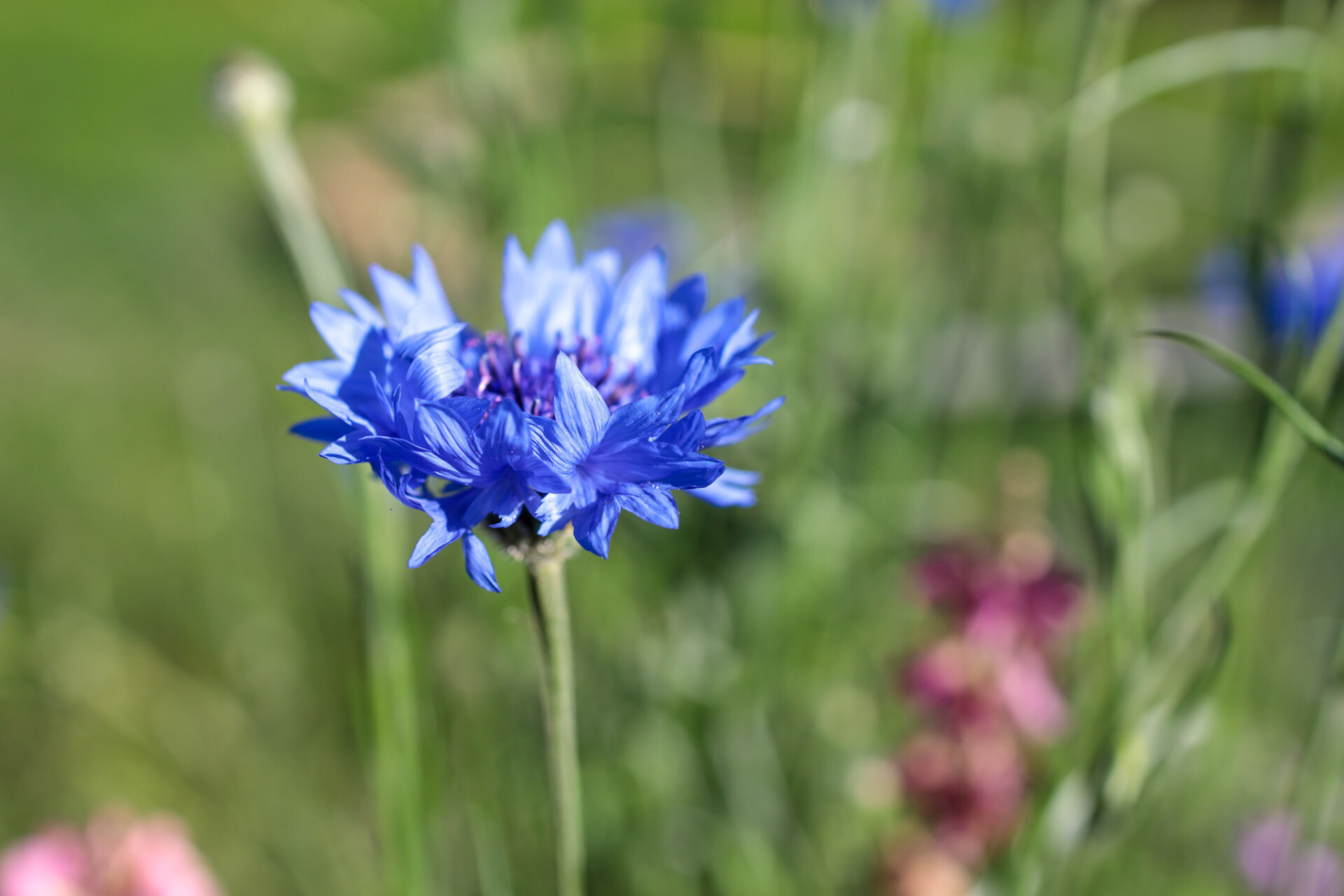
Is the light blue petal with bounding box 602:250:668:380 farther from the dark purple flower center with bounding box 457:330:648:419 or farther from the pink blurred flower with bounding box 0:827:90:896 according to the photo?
the pink blurred flower with bounding box 0:827:90:896

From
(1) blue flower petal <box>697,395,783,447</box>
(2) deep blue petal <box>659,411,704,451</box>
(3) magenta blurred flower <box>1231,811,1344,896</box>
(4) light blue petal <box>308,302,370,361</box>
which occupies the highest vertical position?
(4) light blue petal <box>308,302,370,361</box>

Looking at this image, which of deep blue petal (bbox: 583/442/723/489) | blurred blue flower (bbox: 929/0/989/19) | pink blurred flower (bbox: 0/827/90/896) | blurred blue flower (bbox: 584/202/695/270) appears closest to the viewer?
deep blue petal (bbox: 583/442/723/489)

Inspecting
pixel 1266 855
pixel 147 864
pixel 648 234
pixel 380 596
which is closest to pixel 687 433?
pixel 380 596

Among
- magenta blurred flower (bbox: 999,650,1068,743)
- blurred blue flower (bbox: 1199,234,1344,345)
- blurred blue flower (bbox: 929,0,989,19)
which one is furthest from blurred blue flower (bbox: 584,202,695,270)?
magenta blurred flower (bbox: 999,650,1068,743)

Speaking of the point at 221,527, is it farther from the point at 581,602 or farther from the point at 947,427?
the point at 947,427

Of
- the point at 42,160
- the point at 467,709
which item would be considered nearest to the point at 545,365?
the point at 467,709

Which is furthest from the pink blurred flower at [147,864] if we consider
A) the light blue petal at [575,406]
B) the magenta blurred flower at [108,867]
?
the light blue petal at [575,406]
